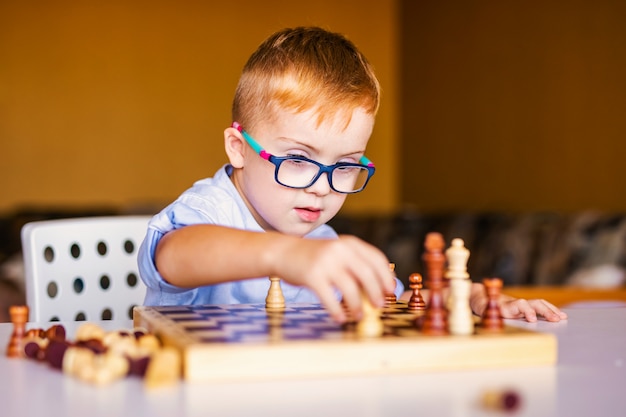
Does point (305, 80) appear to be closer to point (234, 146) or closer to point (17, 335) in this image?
point (234, 146)

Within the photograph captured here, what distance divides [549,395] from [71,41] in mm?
4740

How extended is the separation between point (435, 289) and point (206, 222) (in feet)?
1.68

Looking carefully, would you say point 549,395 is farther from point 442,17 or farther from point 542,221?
point 442,17

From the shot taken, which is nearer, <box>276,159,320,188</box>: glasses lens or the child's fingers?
the child's fingers

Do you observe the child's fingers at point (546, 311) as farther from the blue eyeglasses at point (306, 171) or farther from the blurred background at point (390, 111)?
the blurred background at point (390, 111)

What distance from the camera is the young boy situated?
1361mm

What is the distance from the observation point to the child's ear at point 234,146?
5.10 feet

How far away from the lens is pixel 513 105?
4574 mm

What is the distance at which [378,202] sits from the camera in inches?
227

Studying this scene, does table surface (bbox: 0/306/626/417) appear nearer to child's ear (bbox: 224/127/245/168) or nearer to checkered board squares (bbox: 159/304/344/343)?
checkered board squares (bbox: 159/304/344/343)

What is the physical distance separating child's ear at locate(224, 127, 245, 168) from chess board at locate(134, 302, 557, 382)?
0.59m

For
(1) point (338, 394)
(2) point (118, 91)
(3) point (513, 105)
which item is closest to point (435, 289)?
(1) point (338, 394)

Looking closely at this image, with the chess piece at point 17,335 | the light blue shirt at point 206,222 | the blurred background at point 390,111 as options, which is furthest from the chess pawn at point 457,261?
the blurred background at point 390,111

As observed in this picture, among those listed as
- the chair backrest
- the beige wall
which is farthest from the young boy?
the beige wall
